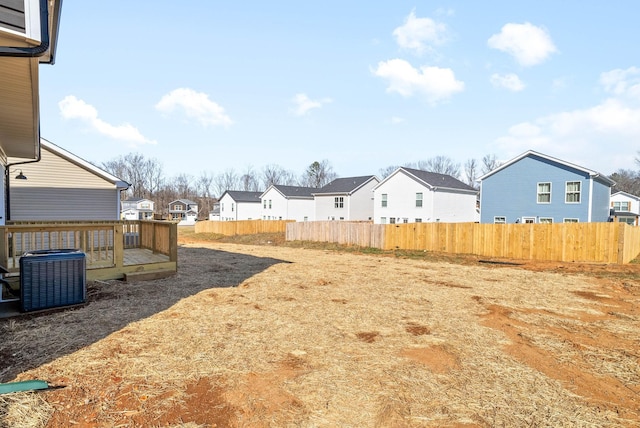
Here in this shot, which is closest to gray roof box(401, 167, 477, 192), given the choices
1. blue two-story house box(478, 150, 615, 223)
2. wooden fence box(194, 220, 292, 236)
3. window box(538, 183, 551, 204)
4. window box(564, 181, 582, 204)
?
blue two-story house box(478, 150, 615, 223)

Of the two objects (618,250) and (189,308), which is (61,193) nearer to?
(189,308)

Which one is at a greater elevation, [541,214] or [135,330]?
[541,214]

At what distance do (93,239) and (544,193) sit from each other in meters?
25.3

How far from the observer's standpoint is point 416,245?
1931 cm

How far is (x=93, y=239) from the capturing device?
884 centimetres

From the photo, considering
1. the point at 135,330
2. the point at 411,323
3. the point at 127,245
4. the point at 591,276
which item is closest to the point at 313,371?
the point at 411,323

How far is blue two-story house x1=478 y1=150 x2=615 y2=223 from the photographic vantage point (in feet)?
70.4

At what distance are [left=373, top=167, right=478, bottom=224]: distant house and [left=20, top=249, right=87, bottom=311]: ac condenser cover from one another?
25.7 m

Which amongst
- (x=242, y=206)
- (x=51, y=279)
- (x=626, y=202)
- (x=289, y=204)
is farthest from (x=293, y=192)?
(x=626, y=202)

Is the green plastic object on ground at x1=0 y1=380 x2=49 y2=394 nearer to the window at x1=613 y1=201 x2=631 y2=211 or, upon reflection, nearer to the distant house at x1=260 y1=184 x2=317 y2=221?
the distant house at x1=260 y1=184 x2=317 y2=221

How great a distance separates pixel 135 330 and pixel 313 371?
3.03 meters

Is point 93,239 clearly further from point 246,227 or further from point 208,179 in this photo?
point 208,179

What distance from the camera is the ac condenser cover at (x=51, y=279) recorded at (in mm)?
5914

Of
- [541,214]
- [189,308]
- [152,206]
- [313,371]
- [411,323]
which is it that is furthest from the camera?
[152,206]
